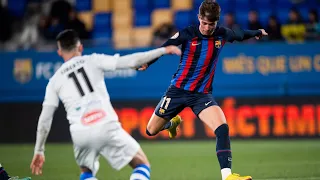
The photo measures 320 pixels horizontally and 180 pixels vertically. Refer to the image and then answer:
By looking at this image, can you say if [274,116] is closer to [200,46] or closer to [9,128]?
[9,128]

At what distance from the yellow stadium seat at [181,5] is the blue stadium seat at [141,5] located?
2.55 ft

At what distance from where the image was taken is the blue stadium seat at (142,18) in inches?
730

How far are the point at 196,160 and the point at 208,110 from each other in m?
3.80

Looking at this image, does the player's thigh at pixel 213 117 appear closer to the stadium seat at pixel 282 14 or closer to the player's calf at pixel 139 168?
the player's calf at pixel 139 168

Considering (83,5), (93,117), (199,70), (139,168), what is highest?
(83,5)

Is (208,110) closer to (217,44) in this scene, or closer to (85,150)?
(217,44)

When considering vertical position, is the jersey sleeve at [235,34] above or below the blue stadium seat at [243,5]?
below

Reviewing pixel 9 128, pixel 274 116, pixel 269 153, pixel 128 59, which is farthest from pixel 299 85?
pixel 128 59

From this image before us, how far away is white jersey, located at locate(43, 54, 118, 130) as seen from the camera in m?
5.99

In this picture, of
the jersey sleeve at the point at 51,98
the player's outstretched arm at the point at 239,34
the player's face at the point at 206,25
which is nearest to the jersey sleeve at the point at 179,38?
the player's face at the point at 206,25

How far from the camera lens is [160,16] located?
18422 mm

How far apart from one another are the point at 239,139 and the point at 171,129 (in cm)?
A: 618

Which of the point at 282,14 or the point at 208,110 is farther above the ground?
the point at 282,14

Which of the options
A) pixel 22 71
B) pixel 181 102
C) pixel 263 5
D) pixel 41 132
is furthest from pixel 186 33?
pixel 263 5
